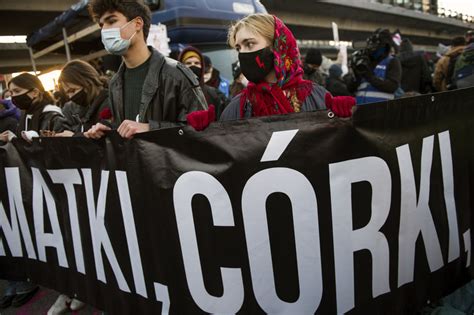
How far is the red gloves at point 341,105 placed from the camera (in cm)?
147

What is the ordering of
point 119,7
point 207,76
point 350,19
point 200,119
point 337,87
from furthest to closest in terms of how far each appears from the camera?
1. point 350,19
2. point 337,87
3. point 207,76
4. point 119,7
5. point 200,119

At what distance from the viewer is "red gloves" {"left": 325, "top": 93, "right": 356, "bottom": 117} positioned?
147cm

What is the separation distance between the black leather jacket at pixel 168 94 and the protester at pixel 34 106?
117cm

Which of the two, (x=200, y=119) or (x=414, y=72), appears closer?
(x=200, y=119)

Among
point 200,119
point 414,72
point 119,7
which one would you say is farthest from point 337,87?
point 200,119

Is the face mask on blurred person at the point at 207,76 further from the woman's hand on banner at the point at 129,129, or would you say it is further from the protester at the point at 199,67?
the woman's hand on banner at the point at 129,129

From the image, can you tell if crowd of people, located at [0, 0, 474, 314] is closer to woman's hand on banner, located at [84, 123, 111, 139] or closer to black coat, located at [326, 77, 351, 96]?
woman's hand on banner, located at [84, 123, 111, 139]

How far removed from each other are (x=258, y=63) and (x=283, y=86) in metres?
0.17

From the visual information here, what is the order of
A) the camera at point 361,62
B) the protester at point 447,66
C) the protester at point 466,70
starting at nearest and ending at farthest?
1. the protester at point 466,70
2. the camera at point 361,62
3. the protester at point 447,66

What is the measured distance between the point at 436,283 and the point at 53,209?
2248 millimetres

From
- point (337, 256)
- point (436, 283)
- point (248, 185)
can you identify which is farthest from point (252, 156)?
point (436, 283)

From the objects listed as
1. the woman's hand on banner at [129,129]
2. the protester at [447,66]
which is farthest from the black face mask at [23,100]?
the protester at [447,66]

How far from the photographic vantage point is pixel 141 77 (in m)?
2.16

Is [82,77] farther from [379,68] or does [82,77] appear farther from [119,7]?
[379,68]
